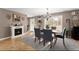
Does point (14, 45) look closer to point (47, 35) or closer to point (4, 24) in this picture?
point (4, 24)

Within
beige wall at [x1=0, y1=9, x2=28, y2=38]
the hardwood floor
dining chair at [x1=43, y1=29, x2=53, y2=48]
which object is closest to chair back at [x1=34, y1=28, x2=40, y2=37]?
dining chair at [x1=43, y1=29, x2=53, y2=48]

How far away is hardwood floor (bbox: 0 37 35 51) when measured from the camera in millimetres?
3100

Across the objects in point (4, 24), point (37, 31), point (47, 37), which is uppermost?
point (4, 24)

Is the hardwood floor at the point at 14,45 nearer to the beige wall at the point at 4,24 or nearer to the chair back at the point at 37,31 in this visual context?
the beige wall at the point at 4,24

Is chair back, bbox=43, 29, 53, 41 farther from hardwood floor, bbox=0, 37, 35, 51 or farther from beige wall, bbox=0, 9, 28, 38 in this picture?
beige wall, bbox=0, 9, 28, 38

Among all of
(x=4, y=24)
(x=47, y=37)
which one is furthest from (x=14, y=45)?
(x=47, y=37)

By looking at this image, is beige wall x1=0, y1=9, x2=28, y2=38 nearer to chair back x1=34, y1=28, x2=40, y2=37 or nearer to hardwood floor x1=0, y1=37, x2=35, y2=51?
hardwood floor x1=0, y1=37, x2=35, y2=51

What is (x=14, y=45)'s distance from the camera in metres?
3.12

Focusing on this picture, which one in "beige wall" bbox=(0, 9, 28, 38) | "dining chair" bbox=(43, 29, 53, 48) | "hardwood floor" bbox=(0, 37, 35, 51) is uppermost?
"beige wall" bbox=(0, 9, 28, 38)

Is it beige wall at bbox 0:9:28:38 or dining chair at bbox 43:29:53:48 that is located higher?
beige wall at bbox 0:9:28:38

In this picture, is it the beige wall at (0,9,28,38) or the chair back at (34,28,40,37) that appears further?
the chair back at (34,28,40,37)

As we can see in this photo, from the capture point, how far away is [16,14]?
311 centimetres
